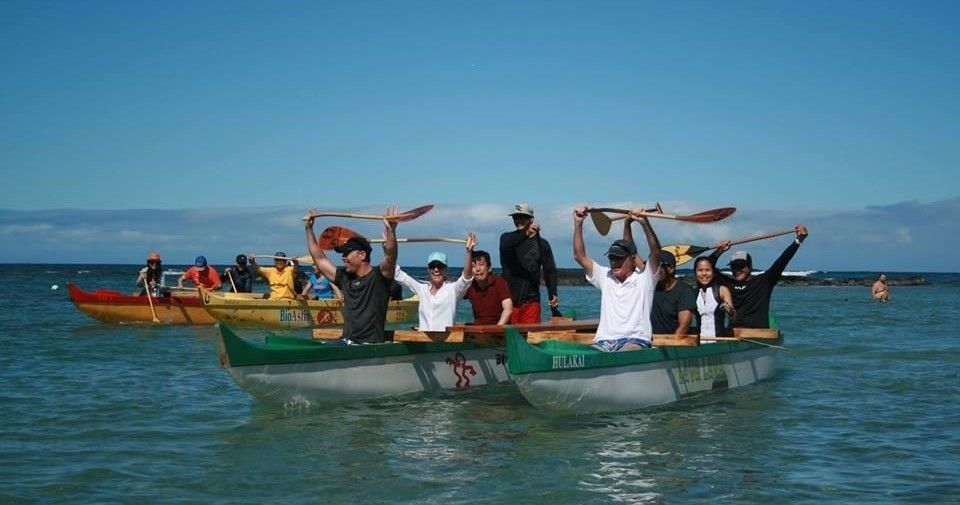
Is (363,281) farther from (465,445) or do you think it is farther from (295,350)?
(465,445)

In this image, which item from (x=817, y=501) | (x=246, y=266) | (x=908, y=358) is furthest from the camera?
(x=246, y=266)

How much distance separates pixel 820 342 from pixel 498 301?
42.3ft

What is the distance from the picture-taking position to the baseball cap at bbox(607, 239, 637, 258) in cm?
1114

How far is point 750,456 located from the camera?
9.92 metres

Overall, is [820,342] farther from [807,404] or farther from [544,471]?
[544,471]

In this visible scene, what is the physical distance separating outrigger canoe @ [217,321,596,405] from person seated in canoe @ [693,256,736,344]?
5.09 feet

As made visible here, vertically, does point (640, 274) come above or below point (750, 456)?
above

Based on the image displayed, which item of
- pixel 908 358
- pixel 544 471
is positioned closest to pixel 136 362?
pixel 544 471

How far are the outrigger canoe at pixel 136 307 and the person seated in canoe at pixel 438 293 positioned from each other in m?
13.4

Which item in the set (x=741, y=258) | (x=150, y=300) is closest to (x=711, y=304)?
(x=741, y=258)

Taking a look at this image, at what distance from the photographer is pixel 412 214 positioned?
13.0 m

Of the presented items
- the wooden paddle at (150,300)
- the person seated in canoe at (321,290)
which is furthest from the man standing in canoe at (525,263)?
the wooden paddle at (150,300)

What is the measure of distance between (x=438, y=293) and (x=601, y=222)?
236cm

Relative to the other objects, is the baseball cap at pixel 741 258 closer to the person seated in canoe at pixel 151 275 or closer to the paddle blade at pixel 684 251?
the paddle blade at pixel 684 251
